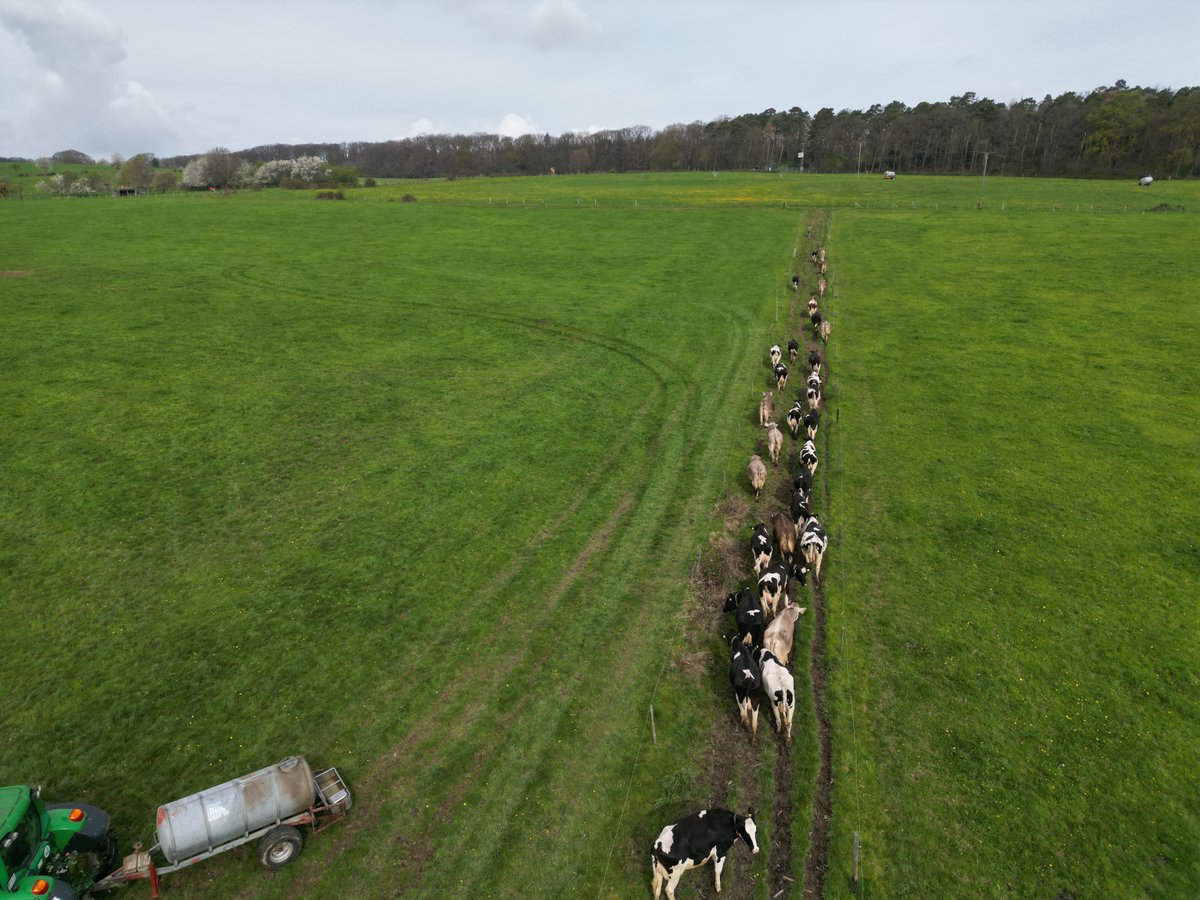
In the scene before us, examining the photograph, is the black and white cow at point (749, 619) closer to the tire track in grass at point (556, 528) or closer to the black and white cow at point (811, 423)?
the tire track in grass at point (556, 528)

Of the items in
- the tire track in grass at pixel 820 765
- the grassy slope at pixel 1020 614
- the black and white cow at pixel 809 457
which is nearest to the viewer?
the tire track in grass at pixel 820 765

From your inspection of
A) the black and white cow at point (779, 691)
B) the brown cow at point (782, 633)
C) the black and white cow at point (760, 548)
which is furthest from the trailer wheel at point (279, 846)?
the black and white cow at point (760, 548)

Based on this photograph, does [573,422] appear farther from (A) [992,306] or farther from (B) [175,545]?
(A) [992,306]

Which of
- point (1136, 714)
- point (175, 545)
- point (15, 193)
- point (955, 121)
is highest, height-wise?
point (955, 121)

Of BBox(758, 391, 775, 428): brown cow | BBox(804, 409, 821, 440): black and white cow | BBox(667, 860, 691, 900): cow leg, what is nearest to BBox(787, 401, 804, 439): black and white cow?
BBox(804, 409, 821, 440): black and white cow

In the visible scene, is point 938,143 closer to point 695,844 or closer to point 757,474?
point 757,474

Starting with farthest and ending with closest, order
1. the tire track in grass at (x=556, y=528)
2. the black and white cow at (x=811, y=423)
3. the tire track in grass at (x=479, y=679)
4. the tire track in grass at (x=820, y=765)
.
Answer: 1. the black and white cow at (x=811, y=423)
2. the tire track in grass at (x=556, y=528)
3. the tire track in grass at (x=479, y=679)
4. the tire track in grass at (x=820, y=765)

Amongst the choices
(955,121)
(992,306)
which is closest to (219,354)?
(992,306)

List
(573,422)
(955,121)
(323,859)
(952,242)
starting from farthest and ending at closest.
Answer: (955,121)
(952,242)
(573,422)
(323,859)
